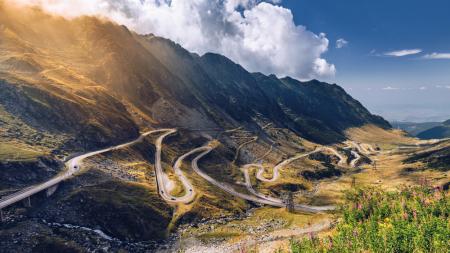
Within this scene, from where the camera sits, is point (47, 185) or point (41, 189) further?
point (47, 185)

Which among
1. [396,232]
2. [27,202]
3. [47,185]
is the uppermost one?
[47,185]

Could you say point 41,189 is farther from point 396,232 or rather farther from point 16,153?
point 396,232

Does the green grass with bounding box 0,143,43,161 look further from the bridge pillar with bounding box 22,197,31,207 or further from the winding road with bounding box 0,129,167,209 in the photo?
the bridge pillar with bounding box 22,197,31,207

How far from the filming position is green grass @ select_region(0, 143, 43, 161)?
142m

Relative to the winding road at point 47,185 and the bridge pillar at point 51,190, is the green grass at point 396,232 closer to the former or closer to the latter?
the winding road at point 47,185

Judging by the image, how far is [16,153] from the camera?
148625mm

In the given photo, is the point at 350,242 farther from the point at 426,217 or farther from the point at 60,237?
the point at 60,237

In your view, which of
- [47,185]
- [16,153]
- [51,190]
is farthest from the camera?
[16,153]

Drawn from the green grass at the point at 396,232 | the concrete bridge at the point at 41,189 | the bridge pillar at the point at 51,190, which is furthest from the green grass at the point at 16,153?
the green grass at the point at 396,232

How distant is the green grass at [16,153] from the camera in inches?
5610

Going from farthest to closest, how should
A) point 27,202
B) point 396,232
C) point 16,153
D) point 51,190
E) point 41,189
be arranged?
point 16,153, point 51,190, point 41,189, point 27,202, point 396,232

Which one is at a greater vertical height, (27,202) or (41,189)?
(41,189)

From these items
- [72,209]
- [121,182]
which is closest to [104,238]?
[72,209]

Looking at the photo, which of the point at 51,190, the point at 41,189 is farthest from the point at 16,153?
the point at 41,189
